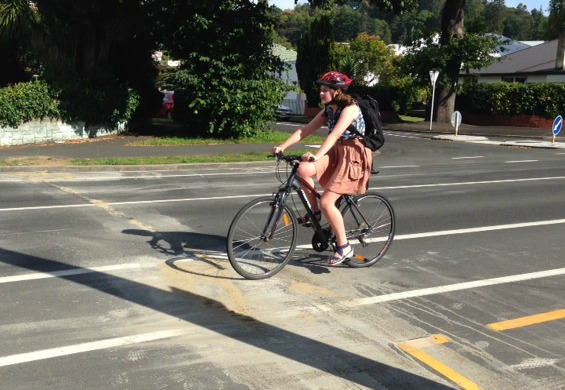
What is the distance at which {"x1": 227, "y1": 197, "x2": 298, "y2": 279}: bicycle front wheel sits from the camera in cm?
565

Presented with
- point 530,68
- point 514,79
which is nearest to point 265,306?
point 530,68

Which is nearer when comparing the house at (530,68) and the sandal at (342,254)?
the sandal at (342,254)

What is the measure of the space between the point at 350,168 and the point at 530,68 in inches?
1739

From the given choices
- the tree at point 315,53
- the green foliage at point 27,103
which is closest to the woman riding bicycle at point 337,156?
the green foliage at point 27,103

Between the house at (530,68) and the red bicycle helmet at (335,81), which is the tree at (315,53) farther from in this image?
the red bicycle helmet at (335,81)

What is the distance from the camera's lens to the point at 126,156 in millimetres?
16594

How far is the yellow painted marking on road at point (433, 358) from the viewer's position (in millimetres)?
3803

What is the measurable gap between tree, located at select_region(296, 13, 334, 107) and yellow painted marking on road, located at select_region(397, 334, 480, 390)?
40.9 m

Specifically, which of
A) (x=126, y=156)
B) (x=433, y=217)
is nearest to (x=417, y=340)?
(x=433, y=217)

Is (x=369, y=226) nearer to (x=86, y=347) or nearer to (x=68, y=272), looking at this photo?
(x=68, y=272)

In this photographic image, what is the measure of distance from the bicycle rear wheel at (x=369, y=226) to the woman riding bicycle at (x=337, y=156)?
1.08 ft

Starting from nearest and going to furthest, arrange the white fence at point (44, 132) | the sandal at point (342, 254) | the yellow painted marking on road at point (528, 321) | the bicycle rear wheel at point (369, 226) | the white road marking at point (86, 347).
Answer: the white road marking at point (86, 347), the yellow painted marking on road at point (528, 321), the sandal at point (342, 254), the bicycle rear wheel at point (369, 226), the white fence at point (44, 132)

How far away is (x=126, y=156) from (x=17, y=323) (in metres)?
12.3

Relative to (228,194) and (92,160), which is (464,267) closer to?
(228,194)
